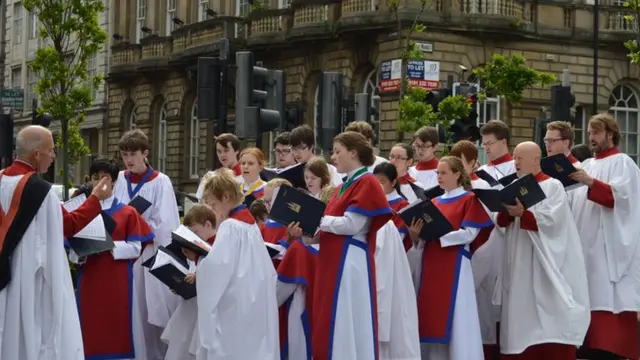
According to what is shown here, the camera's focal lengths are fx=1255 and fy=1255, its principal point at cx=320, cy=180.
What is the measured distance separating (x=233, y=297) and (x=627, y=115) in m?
30.7

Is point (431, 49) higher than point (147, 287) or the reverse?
higher

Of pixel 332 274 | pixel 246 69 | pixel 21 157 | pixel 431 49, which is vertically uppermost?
pixel 431 49

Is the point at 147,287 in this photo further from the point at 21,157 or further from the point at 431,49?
the point at 431,49

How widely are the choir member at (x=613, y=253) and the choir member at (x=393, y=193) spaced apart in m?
1.74

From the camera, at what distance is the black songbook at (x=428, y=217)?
36.3ft

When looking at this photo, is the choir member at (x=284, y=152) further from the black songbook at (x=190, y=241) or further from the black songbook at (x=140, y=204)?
the black songbook at (x=190, y=241)

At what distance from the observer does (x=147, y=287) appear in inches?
474

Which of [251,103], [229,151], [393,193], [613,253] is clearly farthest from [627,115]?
[393,193]

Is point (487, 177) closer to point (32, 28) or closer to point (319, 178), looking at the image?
point (319, 178)

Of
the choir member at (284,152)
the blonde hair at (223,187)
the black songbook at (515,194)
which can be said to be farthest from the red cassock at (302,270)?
the choir member at (284,152)

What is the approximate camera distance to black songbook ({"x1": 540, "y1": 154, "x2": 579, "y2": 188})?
1134 cm

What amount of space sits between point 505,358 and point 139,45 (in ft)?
131

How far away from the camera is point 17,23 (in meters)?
59.9

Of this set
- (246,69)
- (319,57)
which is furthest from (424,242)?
(319,57)
